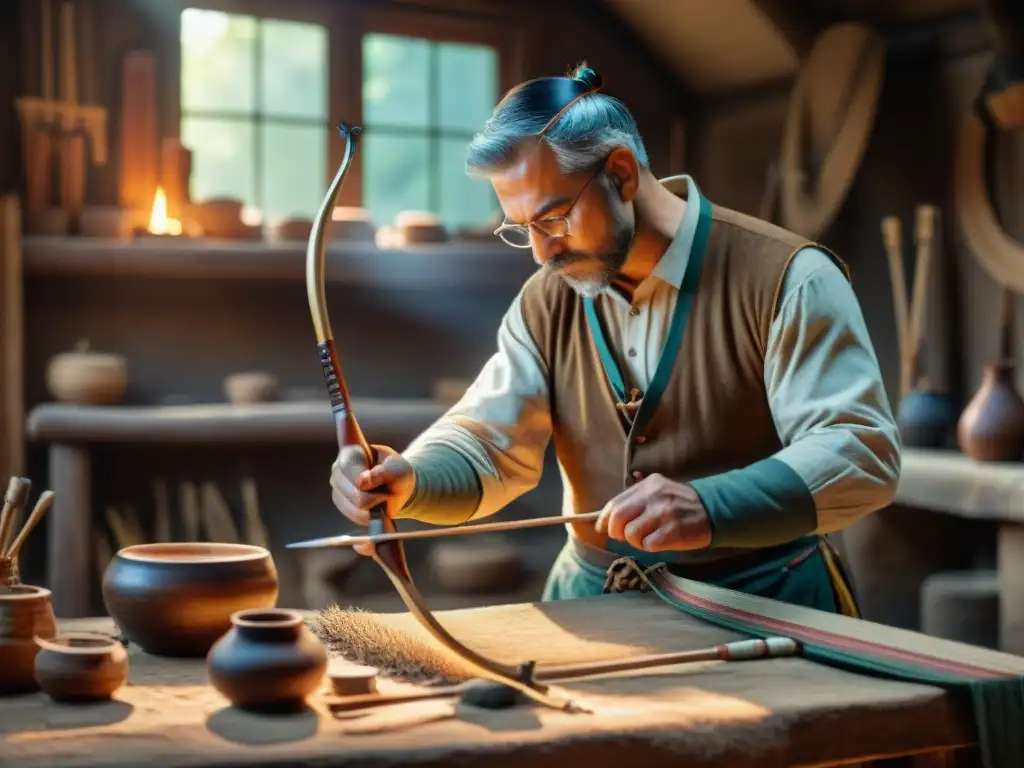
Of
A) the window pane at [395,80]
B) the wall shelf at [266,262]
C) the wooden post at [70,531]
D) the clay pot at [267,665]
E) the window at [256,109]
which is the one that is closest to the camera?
the clay pot at [267,665]

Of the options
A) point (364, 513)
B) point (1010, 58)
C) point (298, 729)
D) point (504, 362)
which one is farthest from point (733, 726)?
point (1010, 58)

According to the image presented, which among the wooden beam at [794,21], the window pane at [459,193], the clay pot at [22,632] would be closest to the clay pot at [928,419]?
the wooden beam at [794,21]

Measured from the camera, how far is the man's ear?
2.59 metres

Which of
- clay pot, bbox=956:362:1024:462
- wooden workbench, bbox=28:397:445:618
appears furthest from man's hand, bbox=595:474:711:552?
wooden workbench, bbox=28:397:445:618

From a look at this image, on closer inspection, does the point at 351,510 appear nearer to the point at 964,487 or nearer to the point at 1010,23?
the point at 964,487

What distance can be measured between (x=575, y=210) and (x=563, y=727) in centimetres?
115

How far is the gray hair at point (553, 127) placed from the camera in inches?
99.3

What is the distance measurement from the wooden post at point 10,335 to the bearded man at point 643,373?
3222 millimetres

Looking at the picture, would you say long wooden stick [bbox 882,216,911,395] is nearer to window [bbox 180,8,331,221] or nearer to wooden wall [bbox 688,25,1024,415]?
wooden wall [bbox 688,25,1024,415]

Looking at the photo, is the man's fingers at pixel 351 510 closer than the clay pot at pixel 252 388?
Yes

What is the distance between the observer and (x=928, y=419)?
541cm

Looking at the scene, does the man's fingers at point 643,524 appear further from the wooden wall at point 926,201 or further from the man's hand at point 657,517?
the wooden wall at point 926,201

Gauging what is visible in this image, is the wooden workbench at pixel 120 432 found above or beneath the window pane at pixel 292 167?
beneath

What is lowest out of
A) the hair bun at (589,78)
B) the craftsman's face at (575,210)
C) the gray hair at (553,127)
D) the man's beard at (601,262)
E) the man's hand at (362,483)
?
the man's hand at (362,483)
